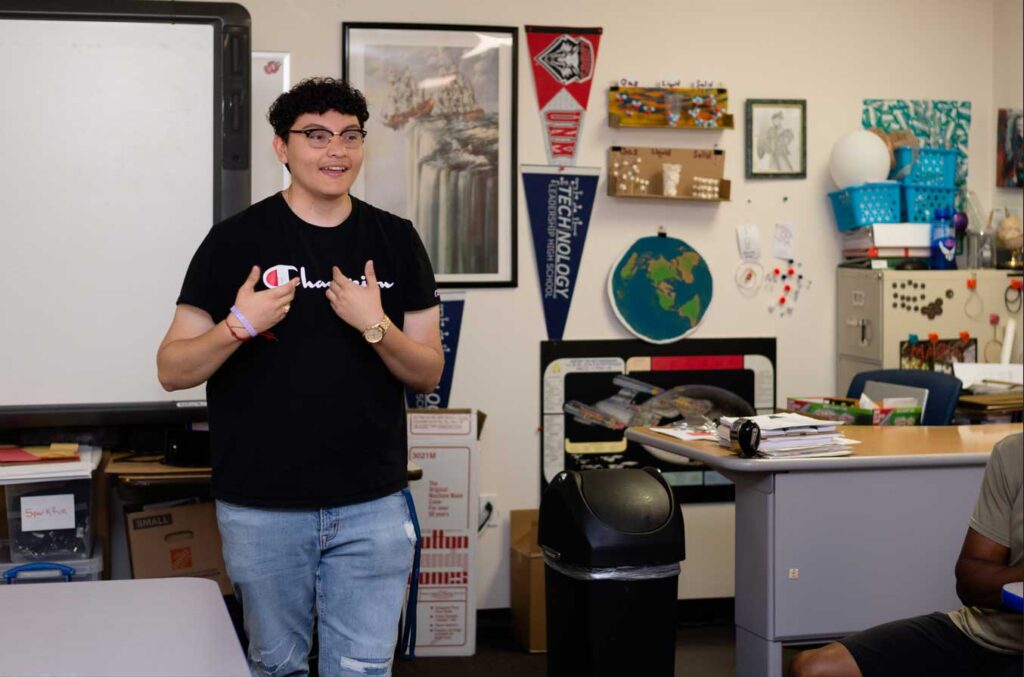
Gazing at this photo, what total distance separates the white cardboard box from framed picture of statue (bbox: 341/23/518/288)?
1.86 ft

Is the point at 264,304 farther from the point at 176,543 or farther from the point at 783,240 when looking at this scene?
the point at 783,240

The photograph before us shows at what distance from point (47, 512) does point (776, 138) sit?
9.72 feet

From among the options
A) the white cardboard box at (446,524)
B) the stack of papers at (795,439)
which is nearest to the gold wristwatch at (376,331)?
the stack of papers at (795,439)

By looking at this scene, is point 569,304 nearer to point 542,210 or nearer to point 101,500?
point 542,210

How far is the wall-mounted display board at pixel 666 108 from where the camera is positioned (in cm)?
437

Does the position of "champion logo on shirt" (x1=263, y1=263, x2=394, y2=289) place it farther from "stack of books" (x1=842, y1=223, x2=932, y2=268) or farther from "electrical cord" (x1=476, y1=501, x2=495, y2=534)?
"stack of books" (x1=842, y1=223, x2=932, y2=268)

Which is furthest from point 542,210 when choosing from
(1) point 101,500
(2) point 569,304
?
(1) point 101,500

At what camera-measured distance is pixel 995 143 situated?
4801 millimetres

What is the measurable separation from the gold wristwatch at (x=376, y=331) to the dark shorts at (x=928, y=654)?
47.7 inches

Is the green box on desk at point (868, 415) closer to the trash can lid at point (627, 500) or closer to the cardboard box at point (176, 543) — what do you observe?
the trash can lid at point (627, 500)

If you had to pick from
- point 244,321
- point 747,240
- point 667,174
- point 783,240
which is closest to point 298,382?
point 244,321

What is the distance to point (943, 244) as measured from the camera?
4.43 metres

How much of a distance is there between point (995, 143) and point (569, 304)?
1935 mm

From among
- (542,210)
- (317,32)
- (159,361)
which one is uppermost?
(317,32)
